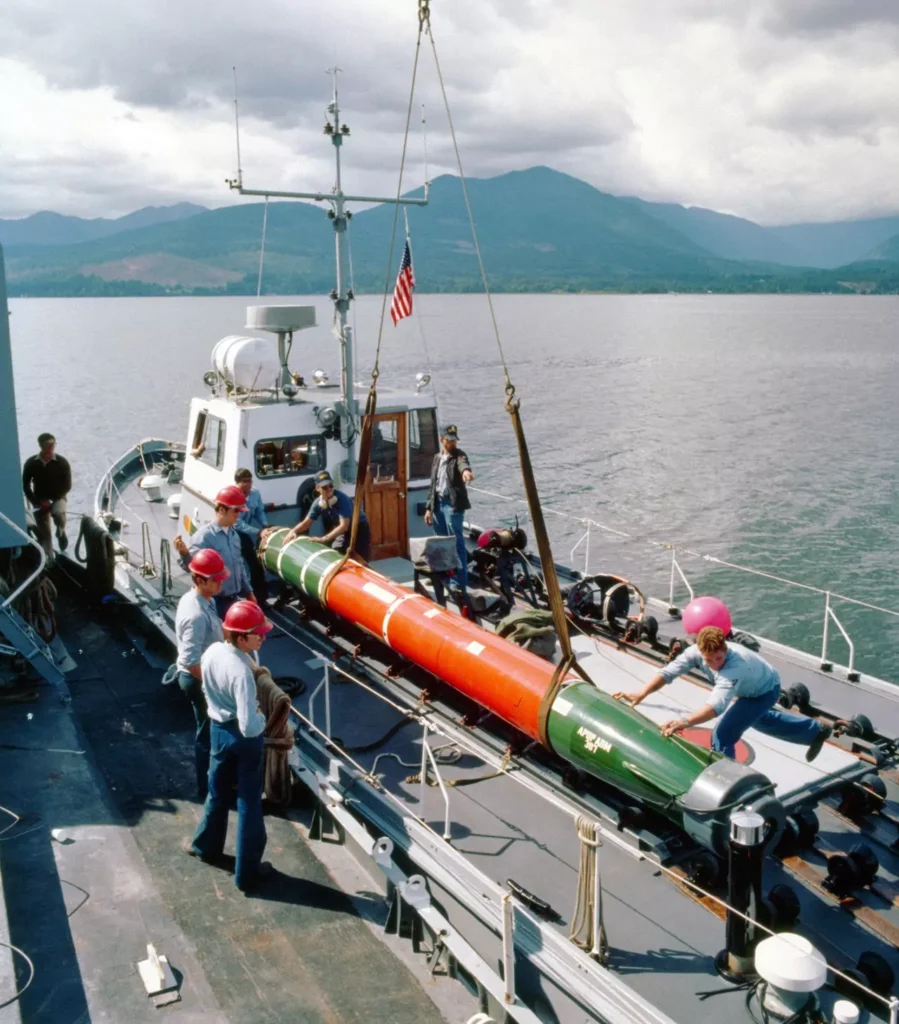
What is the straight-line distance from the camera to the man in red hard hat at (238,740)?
5.95 m

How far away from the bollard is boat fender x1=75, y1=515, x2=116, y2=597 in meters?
9.53

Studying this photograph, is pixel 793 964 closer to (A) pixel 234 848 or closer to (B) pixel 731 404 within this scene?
(A) pixel 234 848

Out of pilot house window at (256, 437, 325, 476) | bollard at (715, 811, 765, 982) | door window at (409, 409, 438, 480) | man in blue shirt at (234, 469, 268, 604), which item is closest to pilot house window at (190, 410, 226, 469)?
pilot house window at (256, 437, 325, 476)

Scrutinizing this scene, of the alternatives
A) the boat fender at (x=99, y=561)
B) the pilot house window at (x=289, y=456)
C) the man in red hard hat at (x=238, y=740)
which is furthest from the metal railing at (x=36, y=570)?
the man in red hard hat at (x=238, y=740)

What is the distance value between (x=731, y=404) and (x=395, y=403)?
1561 inches

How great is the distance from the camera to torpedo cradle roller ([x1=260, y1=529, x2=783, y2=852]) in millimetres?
Result: 5617

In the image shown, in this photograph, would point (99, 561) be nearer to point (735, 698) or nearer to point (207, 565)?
point (207, 565)

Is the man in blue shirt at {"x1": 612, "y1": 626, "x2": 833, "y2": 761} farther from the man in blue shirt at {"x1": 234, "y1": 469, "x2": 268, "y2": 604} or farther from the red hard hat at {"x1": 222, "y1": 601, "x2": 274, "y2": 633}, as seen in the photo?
the man in blue shirt at {"x1": 234, "y1": 469, "x2": 268, "y2": 604}

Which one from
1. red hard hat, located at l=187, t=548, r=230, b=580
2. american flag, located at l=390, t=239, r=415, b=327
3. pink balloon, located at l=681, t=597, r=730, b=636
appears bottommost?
pink balloon, located at l=681, t=597, r=730, b=636

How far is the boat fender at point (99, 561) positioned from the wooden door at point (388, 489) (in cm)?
370

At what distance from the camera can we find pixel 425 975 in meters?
5.93

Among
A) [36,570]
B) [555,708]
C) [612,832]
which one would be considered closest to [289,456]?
[36,570]

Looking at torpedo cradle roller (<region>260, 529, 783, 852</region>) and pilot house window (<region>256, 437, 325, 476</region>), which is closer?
torpedo cradle roller (<region>260, 529, 783, 852</region>)

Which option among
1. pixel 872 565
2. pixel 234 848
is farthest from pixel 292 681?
pixel 872 565
